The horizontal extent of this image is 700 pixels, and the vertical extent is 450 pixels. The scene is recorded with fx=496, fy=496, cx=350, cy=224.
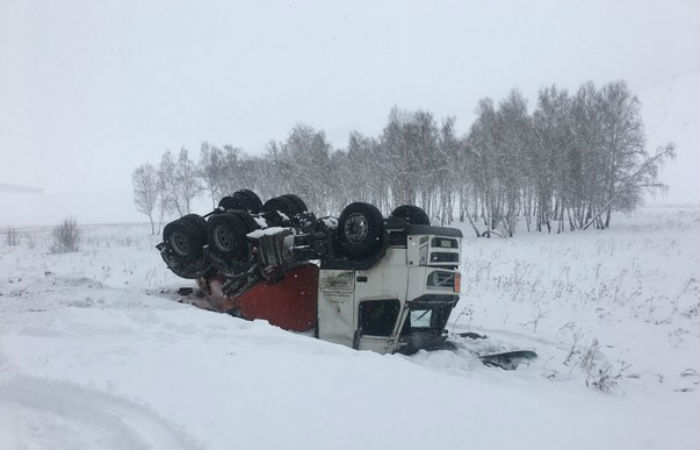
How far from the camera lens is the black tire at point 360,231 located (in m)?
5.11

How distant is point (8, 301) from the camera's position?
6043 mm

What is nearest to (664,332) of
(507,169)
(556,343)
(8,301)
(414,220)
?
(556,343)

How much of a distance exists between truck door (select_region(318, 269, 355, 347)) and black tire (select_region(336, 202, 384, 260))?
0.84ft

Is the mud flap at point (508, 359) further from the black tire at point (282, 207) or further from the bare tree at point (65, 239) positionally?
the bare tree at point (65, 239)

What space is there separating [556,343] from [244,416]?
494 centimetres

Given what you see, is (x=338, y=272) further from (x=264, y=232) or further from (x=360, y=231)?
(x=264, y=232)

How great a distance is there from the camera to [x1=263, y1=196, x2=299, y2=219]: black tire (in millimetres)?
6684

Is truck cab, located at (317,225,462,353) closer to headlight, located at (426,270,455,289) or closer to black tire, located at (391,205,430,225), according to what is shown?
headlight, located at (426,270,455,289)

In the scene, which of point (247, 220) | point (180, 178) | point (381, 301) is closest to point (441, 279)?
point (381, 301)

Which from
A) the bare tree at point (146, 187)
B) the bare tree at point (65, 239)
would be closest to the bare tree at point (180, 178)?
the bare tree at point (146, 187)

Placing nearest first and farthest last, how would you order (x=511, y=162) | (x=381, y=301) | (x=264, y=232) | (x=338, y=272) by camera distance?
(x=381, y=301) < (x=338, y=272) < (x=264, y=232) < (x=511, y=162)

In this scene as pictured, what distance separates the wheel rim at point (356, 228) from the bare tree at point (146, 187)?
50143mm

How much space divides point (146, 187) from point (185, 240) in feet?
164

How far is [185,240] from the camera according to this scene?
246 inches
